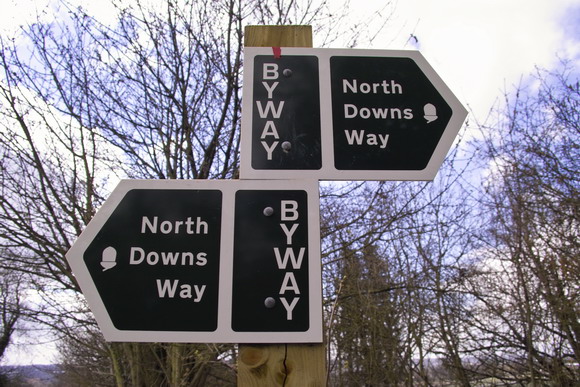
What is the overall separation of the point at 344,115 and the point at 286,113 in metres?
0.19

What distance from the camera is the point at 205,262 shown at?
1293mm

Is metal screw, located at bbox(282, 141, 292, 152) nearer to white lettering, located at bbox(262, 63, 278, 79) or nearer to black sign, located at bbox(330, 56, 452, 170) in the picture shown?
black sign, located at bbox(330, 56, 452, 170)

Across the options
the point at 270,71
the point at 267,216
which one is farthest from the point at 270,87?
the point at 267,216

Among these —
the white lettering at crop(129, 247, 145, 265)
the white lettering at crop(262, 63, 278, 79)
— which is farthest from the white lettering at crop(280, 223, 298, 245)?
the white lettering at crop(262, 63, 278, 79)

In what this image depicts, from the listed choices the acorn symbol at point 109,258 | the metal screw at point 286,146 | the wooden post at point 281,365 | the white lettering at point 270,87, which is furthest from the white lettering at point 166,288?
the white lettering at point 270,87

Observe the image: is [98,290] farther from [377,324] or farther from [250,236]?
[377,324]

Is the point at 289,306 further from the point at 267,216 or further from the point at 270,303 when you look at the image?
the point at 267,216

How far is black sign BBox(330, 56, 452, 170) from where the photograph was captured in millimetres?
1450

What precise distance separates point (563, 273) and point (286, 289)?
27.0 ft

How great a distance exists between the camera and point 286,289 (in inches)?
49.7

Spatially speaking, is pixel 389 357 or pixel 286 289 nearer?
pixel 286 289

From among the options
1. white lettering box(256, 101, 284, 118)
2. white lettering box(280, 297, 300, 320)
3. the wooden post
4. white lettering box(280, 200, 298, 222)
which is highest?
white lettering box(256, 101, 284, 118)

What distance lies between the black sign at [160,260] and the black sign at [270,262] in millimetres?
73

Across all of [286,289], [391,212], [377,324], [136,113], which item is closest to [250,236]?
[286,289]
